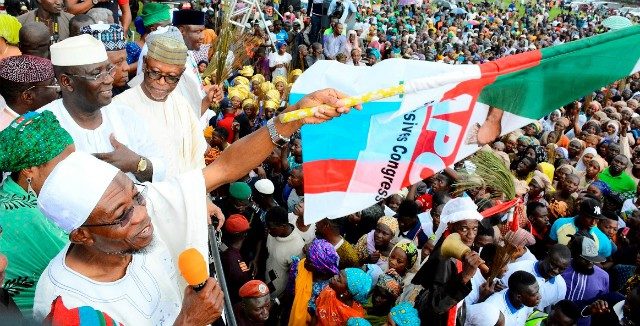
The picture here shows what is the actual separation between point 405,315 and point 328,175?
1.07 m

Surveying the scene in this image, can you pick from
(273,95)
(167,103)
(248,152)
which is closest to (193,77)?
(167,103)

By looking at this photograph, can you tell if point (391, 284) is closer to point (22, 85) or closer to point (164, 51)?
point (164, 51)

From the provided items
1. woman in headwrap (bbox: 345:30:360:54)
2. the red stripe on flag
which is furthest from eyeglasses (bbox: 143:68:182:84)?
woman in headwrap (bbox: 345:30:360:54)

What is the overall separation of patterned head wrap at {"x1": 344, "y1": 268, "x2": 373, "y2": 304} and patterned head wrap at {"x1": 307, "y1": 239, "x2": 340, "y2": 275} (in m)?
0.23

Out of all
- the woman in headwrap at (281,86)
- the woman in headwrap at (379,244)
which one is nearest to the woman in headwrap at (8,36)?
the woman in headwrap at (379,244)

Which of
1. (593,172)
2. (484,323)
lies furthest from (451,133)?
(593,172)

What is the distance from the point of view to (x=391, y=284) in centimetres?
406

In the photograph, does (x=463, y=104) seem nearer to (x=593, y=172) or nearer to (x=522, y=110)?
(x=522, y=110)

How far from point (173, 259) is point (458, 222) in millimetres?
2419

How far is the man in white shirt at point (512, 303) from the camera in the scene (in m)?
3.85

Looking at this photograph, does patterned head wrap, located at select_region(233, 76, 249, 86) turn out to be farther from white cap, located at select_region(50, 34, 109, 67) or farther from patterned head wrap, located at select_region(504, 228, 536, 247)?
white cap, located at select_region(50, 34, 109, 67)

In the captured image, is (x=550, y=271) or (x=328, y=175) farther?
(x=550, y=271)

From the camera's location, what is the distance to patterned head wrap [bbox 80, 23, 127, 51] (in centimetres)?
387

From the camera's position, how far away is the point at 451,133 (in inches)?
119
